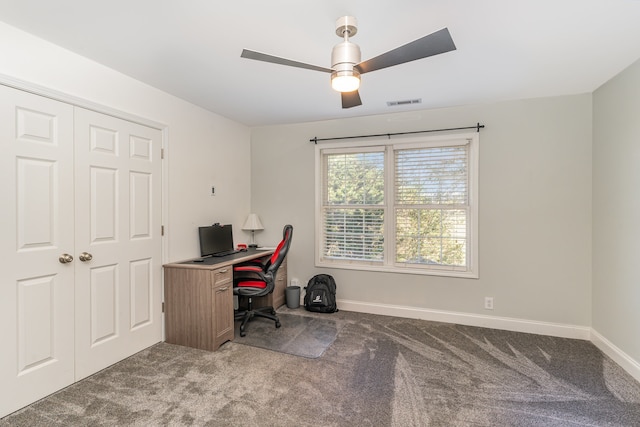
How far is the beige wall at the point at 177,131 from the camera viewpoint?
2.10 metres

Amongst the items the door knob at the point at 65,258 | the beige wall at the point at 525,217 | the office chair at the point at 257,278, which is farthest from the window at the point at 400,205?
the door knob at the point at 65,258

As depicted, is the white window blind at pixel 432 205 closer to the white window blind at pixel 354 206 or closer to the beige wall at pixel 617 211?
the white window blind at pixel 354 206

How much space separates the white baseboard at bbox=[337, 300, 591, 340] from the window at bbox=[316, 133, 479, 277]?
455 millimetres

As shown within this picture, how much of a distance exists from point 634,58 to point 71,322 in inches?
184

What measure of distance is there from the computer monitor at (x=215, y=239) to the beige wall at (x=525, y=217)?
5.91 feet

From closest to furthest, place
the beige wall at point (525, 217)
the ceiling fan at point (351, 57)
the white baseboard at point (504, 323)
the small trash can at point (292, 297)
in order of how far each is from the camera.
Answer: the ceiling fan at point (351, 57)
the white baseboard at point (504, 323)
the beige wall at point (525, 217)
the small trash can at point (292, 297)

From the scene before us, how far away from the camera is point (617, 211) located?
268 cm

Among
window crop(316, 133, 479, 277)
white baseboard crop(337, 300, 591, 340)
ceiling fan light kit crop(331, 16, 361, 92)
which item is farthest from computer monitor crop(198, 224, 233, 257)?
ceiling fan light kit crop(331, 16, 361, 92)

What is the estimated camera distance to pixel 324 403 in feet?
6.84

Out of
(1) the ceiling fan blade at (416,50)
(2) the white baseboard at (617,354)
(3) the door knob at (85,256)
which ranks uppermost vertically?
(1) the ceiling fan blade at (416,50)

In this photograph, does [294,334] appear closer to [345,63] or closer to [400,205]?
[400,205]

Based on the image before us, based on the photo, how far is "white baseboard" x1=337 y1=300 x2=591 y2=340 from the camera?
3.16m

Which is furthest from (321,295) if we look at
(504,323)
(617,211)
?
(617,211)

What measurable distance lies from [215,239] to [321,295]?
1441mm
